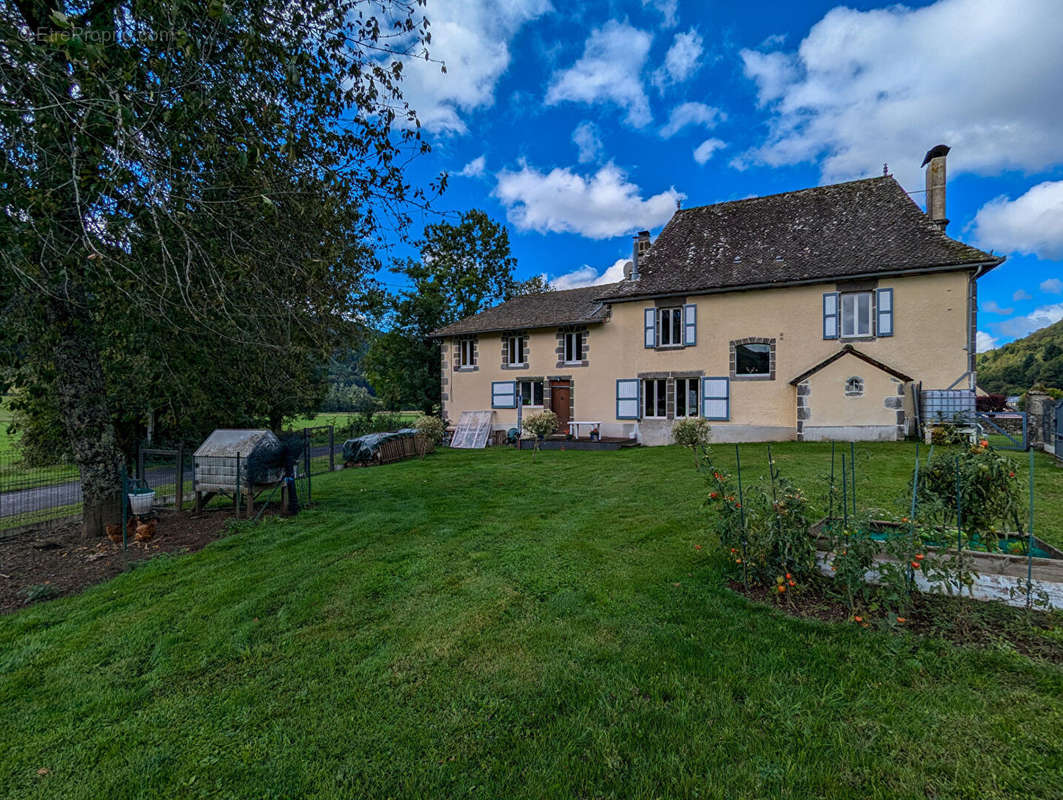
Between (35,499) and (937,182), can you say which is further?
(937,182)

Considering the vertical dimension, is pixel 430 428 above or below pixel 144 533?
above

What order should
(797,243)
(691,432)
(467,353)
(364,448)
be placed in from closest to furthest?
(691,432), (364,448), (797,243), (467,353)

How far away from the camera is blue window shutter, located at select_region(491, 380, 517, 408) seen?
19.6 metres

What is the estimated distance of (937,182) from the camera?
13797 mm

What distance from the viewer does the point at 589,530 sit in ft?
19.3

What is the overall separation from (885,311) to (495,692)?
16416 millimetres

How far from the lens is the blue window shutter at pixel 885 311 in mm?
13688

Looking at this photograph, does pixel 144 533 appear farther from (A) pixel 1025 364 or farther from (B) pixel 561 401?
(A) pixel 1025 364

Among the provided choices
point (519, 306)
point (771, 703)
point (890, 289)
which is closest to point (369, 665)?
point (771, 703)

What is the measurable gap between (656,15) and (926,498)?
10.6 metres

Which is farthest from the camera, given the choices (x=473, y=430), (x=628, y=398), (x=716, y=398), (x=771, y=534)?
(x=473, y=430)

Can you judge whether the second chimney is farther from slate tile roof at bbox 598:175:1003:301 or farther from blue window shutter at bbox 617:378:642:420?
blue window shutter at bbox 617:378:642:420

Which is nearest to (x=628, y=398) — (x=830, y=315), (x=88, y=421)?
(x=830, y=315)

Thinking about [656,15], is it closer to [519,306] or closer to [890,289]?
[890,289]
